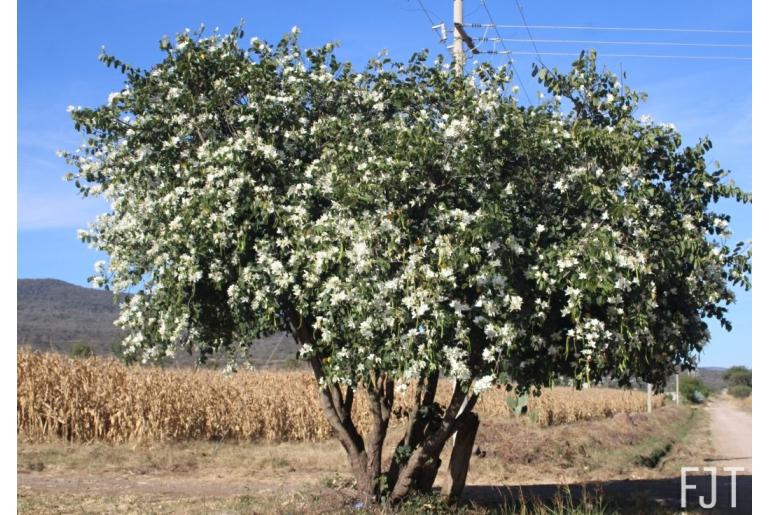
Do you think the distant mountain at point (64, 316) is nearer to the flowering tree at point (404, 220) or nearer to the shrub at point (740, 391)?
the flowering tree at point (404, 220)

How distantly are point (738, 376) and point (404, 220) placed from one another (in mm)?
144192

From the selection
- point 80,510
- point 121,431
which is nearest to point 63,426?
point 121,431

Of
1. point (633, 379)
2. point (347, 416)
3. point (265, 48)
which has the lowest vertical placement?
point (347, 416)

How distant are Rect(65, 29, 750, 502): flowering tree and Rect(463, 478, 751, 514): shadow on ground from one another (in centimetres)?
438

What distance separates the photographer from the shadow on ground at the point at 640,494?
14250 millimetres

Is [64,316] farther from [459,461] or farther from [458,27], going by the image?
[459,461]

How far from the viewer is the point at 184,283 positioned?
31.1 feet

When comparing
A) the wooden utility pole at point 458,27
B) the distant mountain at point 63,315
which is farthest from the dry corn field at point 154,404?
the distant mountain at point 63,315

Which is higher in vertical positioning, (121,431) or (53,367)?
(53,367)

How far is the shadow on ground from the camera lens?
46.8 ft

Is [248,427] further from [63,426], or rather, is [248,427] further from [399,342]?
[399,342]

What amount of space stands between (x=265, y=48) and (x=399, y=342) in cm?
438

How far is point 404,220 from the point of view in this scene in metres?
8.76

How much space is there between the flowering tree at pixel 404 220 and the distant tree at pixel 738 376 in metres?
137
